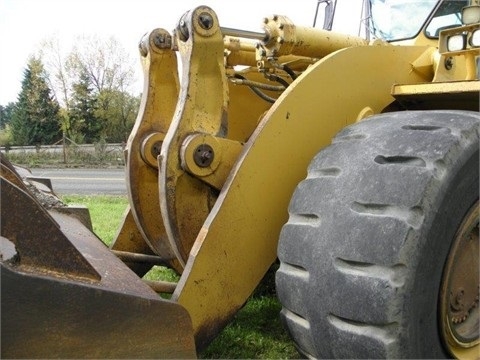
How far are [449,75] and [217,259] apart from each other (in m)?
1.96

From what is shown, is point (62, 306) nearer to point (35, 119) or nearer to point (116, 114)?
point (116, 114)

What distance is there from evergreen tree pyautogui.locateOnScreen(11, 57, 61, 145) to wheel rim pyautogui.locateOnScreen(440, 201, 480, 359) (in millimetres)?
42219

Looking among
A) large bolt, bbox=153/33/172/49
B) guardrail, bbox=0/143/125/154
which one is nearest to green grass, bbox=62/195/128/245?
large bolt, bbox=153/33/172/49

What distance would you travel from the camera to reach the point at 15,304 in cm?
168

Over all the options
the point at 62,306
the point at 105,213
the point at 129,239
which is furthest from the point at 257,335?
the point at 105,213

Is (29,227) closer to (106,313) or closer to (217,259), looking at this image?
(106,313)

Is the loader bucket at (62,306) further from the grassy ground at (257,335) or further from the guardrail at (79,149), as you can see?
the guardrail at (79,149)

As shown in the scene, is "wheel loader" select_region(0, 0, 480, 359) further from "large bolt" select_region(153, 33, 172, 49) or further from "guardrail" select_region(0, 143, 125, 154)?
"guardrail" select_region(0, 143, 125, 154)

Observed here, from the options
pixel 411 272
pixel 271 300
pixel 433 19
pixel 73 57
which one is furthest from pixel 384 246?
pixel 73 57

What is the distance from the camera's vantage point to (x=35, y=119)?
42.9 m

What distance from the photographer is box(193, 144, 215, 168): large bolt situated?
8.00 ft

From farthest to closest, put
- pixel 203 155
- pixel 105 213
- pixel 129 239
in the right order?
pixel 105 213 → pixel 129 239 → pixel 203 155

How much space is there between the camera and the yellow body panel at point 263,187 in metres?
2.32

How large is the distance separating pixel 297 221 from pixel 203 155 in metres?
0.57
